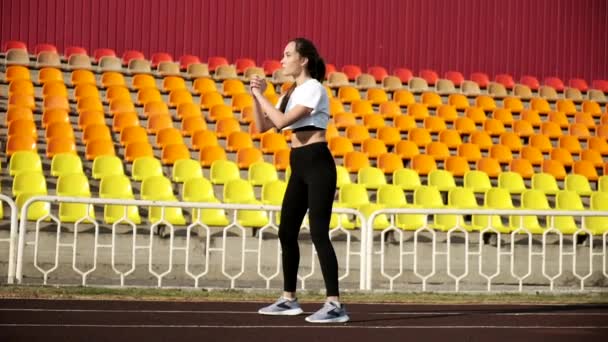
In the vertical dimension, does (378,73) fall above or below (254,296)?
above

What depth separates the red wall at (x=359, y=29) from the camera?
17.7 meters

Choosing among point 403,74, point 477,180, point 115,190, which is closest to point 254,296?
point 115,190

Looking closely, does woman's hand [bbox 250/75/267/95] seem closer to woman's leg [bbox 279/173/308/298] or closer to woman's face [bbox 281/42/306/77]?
woman's face [bbox 281/42/306/77]

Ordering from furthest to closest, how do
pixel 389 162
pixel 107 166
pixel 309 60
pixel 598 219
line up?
1. pixel 389 162
2. pixel 598 219
3. pixel 107 166
4. pixel 309 60

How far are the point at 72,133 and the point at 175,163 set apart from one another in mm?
1590

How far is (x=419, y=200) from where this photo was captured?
11.5 metres

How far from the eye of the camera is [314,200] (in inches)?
211

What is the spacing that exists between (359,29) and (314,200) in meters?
13.9

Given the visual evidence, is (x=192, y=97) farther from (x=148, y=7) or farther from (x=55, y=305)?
(x=55, y=305)

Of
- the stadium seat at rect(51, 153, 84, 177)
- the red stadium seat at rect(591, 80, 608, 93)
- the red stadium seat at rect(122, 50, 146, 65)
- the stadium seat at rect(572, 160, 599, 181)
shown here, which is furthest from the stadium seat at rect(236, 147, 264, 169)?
the red stadium seat at rect(591, 80, 608, 93)

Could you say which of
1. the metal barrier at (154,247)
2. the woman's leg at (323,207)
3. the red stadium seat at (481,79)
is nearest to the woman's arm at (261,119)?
the woman's leg at (323,207)

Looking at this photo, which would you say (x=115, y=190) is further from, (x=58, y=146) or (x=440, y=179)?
(x=440, y=179)

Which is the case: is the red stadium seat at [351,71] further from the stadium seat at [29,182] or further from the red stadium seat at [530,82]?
the stadium seat at [29,182]

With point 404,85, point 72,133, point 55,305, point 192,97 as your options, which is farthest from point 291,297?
point 404,85
